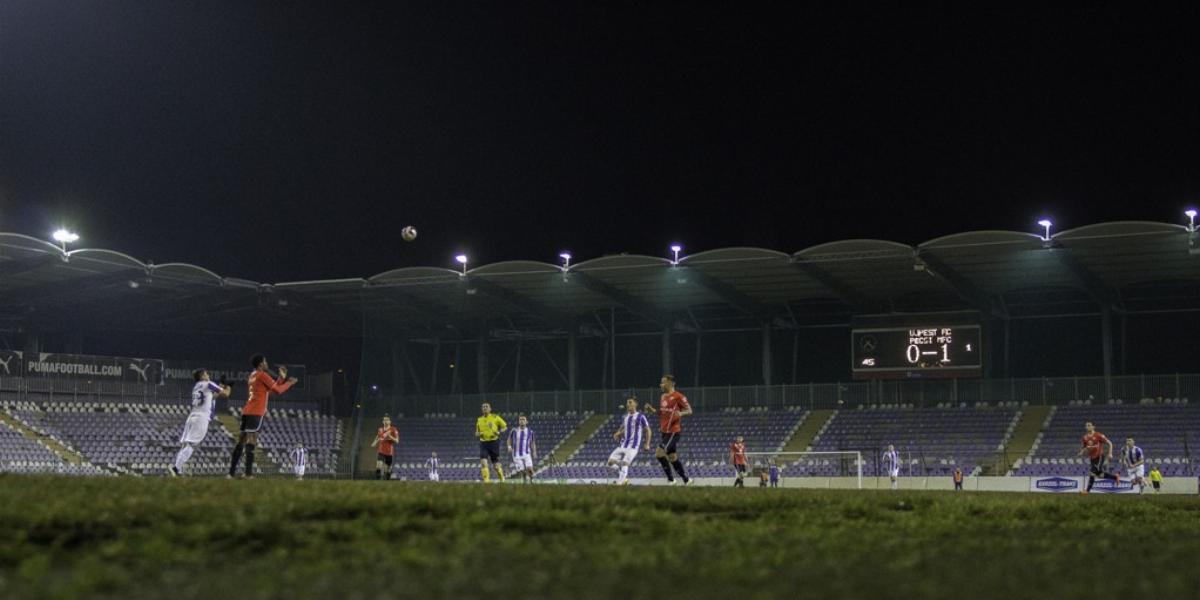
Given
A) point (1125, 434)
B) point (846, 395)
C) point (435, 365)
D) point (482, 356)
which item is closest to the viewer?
point (1125, 434)

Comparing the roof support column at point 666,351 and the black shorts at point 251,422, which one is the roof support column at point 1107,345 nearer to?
the roof support column at point 666,351

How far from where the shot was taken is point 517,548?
397 inches

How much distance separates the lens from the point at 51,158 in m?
61.6

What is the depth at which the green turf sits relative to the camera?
7664 mm

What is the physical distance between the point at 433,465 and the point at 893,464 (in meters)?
20.5

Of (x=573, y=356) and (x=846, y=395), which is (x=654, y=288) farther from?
(x=846, y=395)

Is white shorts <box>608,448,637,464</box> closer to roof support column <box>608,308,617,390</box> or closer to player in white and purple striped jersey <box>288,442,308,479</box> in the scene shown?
player in white and purple striped jersey <box>288,442,308,479</box>

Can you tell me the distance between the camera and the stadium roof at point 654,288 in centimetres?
5016

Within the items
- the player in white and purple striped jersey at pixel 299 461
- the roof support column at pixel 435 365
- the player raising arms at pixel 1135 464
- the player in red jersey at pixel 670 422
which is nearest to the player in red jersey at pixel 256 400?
the player in red jersey at pixel 670 422

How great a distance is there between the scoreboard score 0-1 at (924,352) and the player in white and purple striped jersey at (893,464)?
4830mm

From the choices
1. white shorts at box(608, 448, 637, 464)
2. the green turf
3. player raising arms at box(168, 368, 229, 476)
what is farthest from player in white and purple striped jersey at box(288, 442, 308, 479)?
the green turf

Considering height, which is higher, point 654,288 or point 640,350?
point 654,288

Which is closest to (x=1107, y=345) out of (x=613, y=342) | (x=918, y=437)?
(x=918, y=437)

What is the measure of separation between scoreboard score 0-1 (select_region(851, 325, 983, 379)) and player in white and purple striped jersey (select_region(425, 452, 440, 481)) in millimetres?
18989
